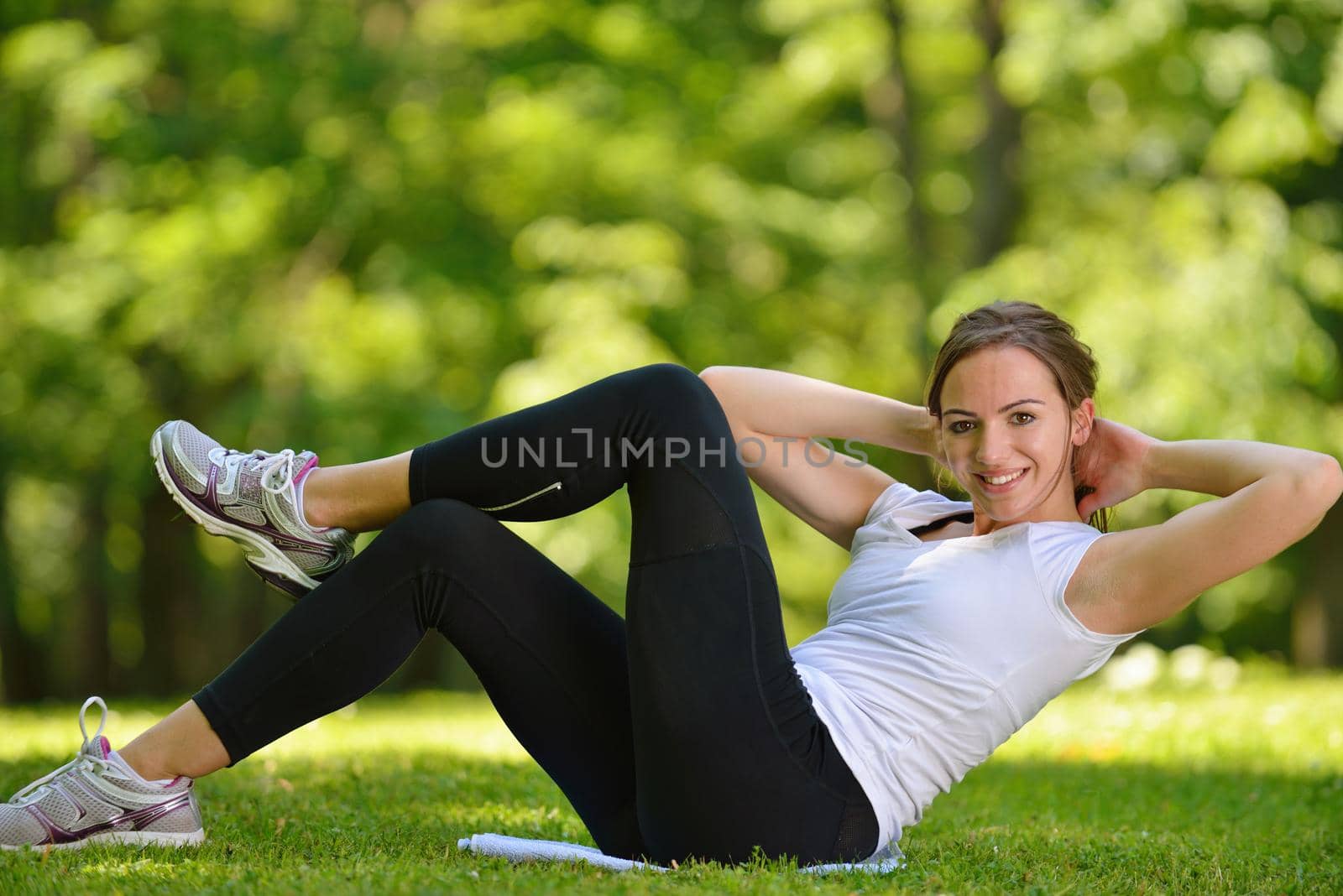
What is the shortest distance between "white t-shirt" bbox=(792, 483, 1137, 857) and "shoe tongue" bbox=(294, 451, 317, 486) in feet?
3.58

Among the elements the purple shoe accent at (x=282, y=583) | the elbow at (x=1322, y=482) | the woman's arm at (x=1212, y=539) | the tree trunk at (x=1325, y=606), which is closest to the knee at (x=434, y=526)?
the purple shoe accent at (x=282, y=583)

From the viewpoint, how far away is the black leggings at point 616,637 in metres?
2.46

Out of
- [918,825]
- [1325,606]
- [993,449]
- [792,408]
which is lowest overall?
[1325,606]

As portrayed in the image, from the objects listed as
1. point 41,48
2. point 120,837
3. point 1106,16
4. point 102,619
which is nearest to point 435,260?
point 41,48

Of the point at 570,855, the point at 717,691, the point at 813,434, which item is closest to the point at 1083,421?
the point at 813,434

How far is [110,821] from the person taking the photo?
2.62m

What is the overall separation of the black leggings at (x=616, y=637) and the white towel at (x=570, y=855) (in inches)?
1.7

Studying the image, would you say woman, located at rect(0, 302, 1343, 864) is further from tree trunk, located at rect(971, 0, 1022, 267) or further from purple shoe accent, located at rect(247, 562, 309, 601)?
tree trunk, located at rect(971, 0, 1022, 267)

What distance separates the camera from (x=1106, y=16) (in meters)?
8.51

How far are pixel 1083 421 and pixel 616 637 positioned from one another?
1.07 m

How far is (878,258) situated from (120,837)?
30.2 feet

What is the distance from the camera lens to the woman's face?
269 cm

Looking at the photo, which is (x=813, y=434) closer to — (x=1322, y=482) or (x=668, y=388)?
(x=668, y=388)

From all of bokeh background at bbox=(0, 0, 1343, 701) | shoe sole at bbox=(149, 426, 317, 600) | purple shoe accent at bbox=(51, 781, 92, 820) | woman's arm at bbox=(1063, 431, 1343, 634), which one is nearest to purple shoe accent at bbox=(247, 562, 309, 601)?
shoe sole at bbox=(149, 426, 317, 600)
